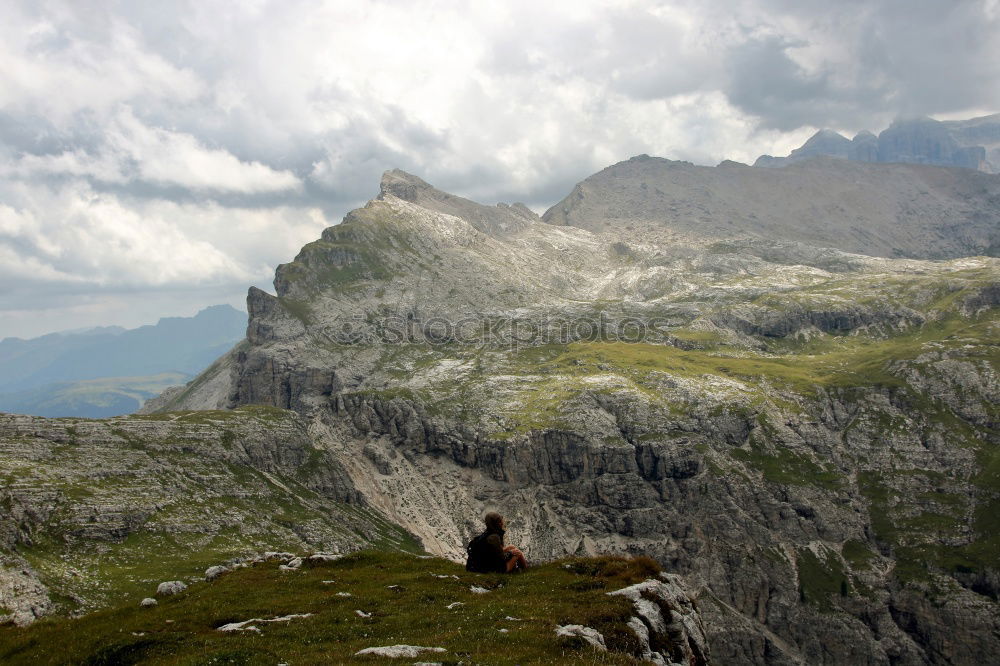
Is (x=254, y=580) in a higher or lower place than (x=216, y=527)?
higher

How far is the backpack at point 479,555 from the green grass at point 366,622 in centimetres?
95

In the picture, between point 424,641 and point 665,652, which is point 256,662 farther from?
point 665,652

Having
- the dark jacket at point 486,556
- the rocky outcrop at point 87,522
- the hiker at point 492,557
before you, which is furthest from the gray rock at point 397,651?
the rocky outcrop at point 87,522

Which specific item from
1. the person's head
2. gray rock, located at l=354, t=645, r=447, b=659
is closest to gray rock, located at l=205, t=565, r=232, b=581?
the person's head

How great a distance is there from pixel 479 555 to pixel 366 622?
10.5 meters

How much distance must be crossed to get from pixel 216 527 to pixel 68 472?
4170 centimetres

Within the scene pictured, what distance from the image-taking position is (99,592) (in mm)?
125562

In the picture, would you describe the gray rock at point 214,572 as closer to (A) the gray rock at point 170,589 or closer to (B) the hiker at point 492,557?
(A) the gray rock at point 170,589

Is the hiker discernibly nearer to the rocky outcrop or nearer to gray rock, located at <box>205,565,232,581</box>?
gray rock, located at <box>205,565,232,581</box>

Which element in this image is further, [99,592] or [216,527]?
[216,527]

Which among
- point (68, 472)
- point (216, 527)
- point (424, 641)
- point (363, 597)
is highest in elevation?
point (424, 641)

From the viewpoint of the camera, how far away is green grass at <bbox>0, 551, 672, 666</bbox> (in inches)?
1129

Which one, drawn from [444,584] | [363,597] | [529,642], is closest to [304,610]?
[363,597]

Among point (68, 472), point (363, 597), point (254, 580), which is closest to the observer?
point (363, 597)
